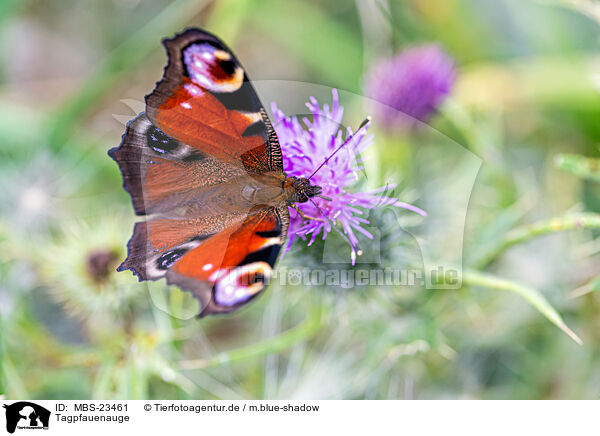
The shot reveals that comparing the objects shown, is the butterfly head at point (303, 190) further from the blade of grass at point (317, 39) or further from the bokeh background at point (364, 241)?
the blade of grass at point (317, 39)

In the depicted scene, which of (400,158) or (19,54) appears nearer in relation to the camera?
(400,158)

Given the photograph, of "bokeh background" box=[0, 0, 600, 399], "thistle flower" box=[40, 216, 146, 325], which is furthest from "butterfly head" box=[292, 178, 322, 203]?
"thistle flower" box=[40, 216, 146, 325]

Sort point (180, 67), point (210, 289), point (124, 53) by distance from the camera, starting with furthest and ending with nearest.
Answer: point (124, 53)
point (180, 67)
point (210, 289)

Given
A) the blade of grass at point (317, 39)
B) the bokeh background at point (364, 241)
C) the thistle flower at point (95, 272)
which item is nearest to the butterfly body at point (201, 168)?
the bokeh background at point (364, 241)
